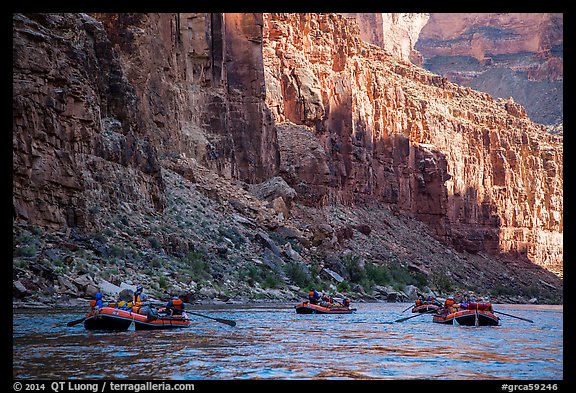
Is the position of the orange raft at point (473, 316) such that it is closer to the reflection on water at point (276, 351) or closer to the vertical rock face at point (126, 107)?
the reflection on water at point (276, 351)

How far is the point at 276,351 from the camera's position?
2547 cm

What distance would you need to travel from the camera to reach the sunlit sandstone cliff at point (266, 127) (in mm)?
46000

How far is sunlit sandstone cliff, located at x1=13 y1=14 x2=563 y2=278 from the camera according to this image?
4600cm

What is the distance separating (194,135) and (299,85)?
23.1 m

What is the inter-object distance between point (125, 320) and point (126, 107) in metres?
28.0

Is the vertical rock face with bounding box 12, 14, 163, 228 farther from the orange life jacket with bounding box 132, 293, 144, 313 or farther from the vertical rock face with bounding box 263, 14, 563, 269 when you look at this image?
the vertical rock face with bounding box 263, 14, 563, 269

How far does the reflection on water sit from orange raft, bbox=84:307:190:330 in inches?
15.6

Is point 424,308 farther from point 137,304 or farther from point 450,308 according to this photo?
point 137,304

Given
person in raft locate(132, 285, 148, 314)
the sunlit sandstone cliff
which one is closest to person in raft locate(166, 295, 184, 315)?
person in raft locate(132, 285, 148, 314)

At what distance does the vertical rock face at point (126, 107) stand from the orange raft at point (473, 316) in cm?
1868

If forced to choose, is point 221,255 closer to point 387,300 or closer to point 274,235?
point 274,235

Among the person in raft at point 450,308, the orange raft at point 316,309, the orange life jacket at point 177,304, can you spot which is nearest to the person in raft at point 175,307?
the orange life jacket at point 177,304
